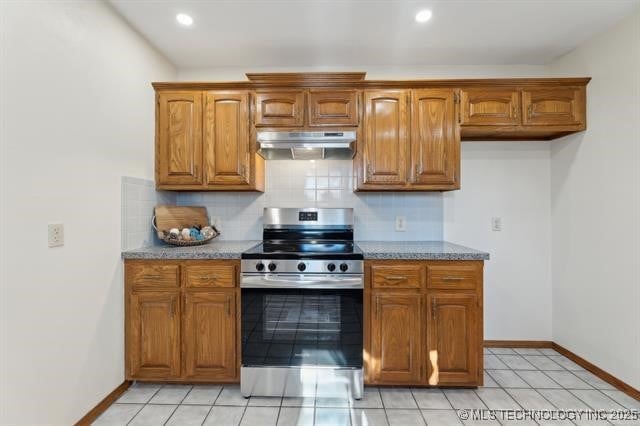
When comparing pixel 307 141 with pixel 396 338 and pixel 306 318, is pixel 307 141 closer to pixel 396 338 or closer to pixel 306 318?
pixel 306 318

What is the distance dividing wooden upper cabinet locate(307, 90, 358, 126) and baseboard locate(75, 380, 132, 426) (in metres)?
2.27

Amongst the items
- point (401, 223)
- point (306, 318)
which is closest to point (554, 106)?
point (401, 223)

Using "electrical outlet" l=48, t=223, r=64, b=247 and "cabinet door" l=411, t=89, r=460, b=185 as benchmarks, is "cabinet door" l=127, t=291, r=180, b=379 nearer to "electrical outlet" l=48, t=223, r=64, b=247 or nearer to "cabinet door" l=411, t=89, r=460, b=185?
"electrical outlet" l=48, t=223, r=64, b=247

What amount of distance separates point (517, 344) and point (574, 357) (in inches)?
15.8

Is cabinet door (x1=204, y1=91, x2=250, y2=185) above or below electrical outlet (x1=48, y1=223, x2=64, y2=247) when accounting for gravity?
above

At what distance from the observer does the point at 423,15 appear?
6.96ft

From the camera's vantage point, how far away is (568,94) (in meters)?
2.48

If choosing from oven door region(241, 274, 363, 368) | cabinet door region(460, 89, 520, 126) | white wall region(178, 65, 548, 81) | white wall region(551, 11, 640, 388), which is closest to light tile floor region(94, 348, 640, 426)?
oven door region(241, 274, 363, 368)

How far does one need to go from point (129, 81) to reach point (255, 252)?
4.92 ft

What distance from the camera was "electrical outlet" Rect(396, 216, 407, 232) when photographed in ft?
9.37

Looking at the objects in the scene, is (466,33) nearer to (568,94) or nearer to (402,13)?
(402,13)

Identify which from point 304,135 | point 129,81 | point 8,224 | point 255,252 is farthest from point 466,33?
point 8,224

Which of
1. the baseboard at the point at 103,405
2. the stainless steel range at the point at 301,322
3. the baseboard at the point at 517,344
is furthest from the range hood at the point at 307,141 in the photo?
the baseboard at the point at 517,344

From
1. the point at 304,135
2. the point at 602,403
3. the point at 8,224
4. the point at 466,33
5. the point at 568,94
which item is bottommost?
the point at 602,403
